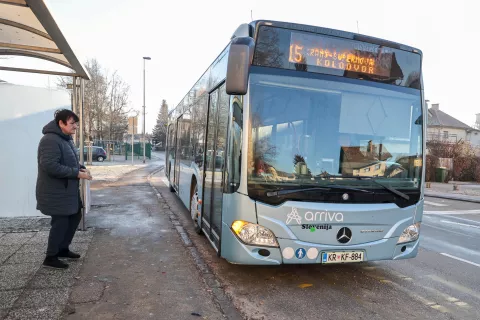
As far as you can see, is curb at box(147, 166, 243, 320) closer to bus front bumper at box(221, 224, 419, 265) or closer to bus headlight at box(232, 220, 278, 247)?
bus front bumper at box(221, 224, 419, 265)

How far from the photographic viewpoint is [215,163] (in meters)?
4.89

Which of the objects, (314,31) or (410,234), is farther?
(410,234)

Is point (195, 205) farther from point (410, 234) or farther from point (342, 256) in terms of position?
point (410, 234)

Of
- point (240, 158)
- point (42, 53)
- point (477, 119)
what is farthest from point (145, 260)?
point (477, 119)

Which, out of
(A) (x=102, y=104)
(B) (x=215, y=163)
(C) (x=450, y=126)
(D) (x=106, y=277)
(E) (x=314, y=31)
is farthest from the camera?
(C) (x=450, y=126)

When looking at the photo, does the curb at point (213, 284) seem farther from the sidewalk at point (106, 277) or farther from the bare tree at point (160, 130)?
the bare tree at point (160, 130)

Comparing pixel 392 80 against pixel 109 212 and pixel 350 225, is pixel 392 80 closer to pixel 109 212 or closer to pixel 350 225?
pixel 350 225

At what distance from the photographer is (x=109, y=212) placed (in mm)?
8625

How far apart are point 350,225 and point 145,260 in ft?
10.2

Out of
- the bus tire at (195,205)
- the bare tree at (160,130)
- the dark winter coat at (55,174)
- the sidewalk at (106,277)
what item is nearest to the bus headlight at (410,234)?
the sidewalk at (106,277)

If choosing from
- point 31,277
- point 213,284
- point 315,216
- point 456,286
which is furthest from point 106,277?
point 456,286

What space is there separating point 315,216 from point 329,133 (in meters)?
1.01

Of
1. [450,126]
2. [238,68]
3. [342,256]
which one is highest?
[450,126]

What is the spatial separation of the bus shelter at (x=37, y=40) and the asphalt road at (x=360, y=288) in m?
3.86
